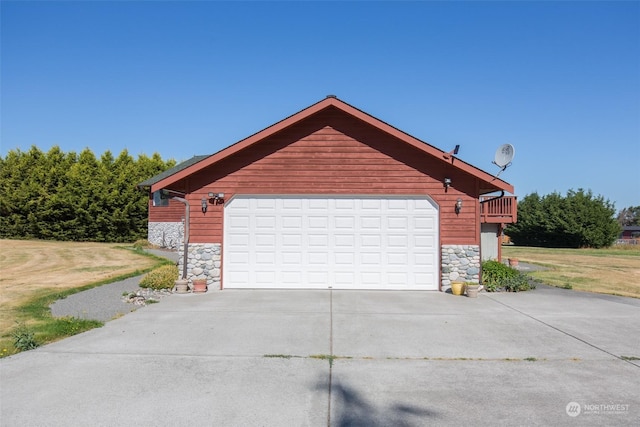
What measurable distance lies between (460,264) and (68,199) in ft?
99.1

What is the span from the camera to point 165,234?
94.4ft

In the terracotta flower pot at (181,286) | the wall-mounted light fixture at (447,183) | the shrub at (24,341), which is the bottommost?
the shrub at (24,341)

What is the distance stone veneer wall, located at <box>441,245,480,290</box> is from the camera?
11.9 m

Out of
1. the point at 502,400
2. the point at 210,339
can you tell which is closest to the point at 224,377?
the point at 210,339

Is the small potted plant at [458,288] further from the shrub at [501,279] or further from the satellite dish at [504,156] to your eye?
the satellite dish at [504,156]

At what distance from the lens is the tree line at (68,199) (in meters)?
31.8

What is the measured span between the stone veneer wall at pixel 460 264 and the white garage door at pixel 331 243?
0.30 metres

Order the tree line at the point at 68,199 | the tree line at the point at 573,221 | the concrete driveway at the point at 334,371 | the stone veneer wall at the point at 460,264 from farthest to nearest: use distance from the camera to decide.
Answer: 1. the tree line at the point at 573,221
2. the tree line at the point at 68,199
3. the stone veneer wall at the point at 460,264
4. the concrete driveway at the point at 334,371

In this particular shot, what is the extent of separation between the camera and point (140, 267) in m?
17.9

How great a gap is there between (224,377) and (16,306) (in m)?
7.19

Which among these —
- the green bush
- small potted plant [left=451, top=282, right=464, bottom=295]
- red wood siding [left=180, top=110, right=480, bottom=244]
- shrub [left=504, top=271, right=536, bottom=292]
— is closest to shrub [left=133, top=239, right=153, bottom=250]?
the green bush

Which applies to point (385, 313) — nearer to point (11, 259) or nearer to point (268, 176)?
point (268, 176)

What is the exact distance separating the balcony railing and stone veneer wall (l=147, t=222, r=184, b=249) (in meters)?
19.0

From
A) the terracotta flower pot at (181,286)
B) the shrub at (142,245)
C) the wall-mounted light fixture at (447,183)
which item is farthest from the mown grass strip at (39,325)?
the shrub at (142,245)
